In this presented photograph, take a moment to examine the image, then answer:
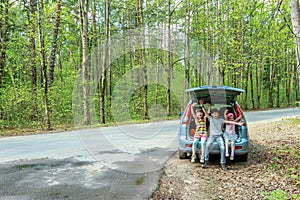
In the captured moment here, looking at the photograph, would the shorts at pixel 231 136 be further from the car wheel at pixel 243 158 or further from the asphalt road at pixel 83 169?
the asphalt road at pixel 83 169

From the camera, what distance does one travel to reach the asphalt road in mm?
3722

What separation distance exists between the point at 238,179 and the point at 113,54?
1937 cm

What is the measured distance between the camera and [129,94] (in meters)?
20.5

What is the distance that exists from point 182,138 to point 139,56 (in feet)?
48.6

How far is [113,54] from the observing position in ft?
72.3

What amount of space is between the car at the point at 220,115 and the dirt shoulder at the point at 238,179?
13.8 inches

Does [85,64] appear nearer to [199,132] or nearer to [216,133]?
[199,132]

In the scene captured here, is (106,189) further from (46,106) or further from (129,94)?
(129,94)

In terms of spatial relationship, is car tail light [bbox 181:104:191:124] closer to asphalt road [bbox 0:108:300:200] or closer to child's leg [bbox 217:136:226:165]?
child's leg [bbox 217:136:226:165]

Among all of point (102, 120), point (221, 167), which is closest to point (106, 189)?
point (221, 167)

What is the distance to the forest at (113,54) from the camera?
1352 centimetres

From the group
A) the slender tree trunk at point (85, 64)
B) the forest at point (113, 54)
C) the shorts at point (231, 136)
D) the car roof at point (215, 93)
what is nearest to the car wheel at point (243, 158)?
the shorts at point (231, 136)

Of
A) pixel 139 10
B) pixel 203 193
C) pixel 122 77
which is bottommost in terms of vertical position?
pixel 203 193

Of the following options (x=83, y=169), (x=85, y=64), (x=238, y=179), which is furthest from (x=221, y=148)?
(x=85, y=64)
